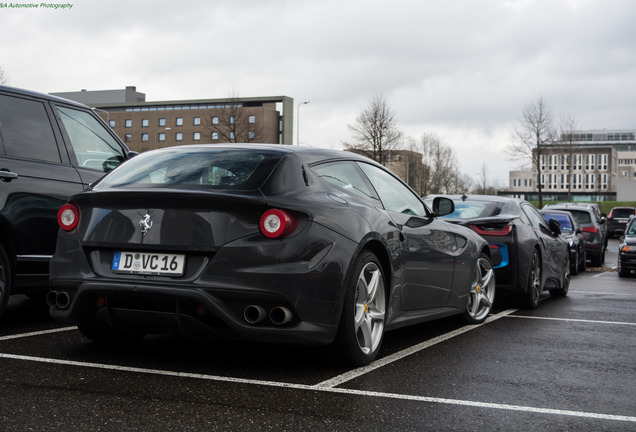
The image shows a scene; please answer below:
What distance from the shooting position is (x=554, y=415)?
3.73 metres

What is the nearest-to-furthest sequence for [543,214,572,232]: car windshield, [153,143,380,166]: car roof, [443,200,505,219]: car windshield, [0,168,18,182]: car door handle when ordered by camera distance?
[153,143,380,166]: car roof
[0,168,18,182]: car door handle
[443,200,505,219]: car windshield
[543,214,572,232]: car windshield

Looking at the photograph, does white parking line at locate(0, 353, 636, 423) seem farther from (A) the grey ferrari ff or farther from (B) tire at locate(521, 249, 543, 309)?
(B) tire at locate(521, 249, 543, 309)

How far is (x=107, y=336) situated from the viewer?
5.14 metres

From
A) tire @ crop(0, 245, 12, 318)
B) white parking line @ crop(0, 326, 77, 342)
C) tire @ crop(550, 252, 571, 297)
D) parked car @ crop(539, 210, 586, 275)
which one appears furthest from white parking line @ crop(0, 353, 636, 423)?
parked car @ crop(539, 210, 586, 275)

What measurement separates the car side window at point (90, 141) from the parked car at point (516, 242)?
13.1 feet

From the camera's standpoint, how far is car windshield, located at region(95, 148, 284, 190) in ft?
14.6

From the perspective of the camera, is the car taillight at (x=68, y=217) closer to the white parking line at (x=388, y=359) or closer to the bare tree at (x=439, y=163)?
the white parking line at (x=388, y=359)

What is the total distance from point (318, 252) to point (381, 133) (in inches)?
2087

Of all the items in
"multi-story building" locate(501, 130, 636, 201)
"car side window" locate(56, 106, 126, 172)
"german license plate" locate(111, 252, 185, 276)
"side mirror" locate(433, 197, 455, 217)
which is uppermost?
"multi-story building" locate(501, 130, 636, 201)

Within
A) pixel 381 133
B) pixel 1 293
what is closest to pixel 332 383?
pixel 1 293

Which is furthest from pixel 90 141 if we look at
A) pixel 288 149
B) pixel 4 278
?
pixel 288 149

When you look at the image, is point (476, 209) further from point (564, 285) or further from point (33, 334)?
point (33, 334)

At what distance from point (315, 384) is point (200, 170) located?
1474mm

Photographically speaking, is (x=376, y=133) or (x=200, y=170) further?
(x=376, y=133)
